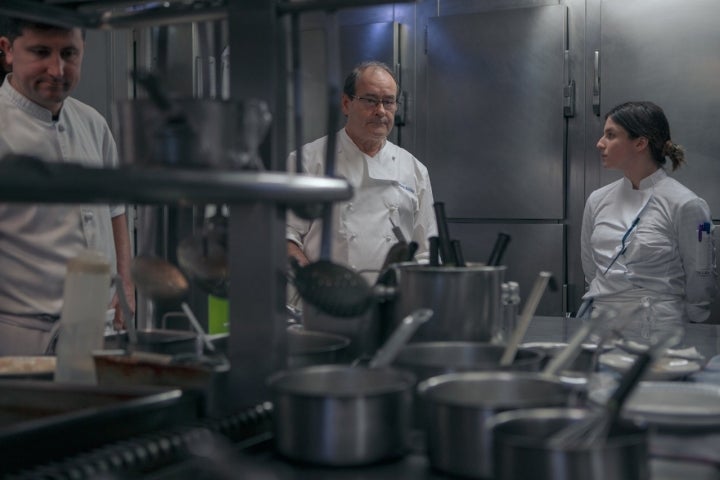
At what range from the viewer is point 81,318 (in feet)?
4.29

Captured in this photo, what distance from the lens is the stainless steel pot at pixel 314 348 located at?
1131mm

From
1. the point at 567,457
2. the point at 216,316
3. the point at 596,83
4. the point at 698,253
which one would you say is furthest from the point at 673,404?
the point at 596,83

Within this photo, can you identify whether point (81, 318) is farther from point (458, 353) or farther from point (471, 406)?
point (471, 406)

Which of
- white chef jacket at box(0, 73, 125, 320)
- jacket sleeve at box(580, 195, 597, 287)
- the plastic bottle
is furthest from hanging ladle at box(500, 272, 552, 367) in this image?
jacket sleeve at box(580, 195, 597, 287)

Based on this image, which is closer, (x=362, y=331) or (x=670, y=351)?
(x=362, y=331)

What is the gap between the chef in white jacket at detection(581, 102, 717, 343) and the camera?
3338mm

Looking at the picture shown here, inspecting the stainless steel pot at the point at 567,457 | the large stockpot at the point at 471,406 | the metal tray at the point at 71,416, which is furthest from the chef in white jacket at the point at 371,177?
the stainless steel pot at the point at 567,457

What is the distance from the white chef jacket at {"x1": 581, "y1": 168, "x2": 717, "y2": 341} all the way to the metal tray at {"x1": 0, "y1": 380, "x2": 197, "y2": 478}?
2590mm

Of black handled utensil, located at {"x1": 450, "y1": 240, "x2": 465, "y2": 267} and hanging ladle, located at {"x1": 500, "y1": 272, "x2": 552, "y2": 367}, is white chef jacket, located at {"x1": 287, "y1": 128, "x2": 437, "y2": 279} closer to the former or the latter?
black handled utensil, located at {"x1": 450, "y1": 240, "x2": 465, "y2": 267}

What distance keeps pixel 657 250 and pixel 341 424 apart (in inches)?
110

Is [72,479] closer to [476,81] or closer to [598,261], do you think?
[598,261]

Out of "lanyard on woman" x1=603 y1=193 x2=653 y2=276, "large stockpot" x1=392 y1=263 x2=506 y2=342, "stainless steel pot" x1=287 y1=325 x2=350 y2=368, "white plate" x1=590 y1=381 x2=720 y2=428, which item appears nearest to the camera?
"white plate" x1=590 y1=381 x2=720 y2=428

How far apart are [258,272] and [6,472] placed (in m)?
0.39

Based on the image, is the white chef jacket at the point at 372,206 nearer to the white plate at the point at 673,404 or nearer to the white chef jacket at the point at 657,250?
the white chef jacket at the point at 657,250
